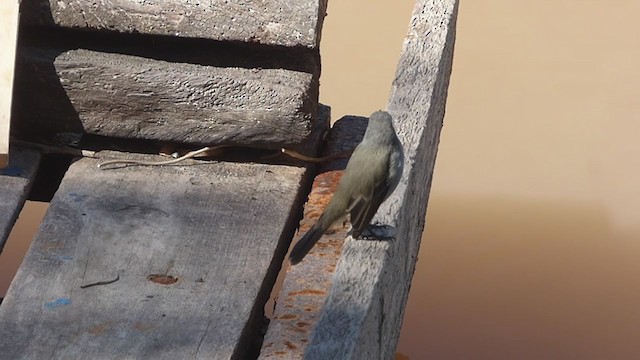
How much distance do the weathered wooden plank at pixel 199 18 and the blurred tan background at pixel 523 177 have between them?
9.28 feet

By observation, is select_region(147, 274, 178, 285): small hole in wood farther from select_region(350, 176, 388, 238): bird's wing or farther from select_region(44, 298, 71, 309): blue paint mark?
select_region(350, 176, 388, 238): bird's wing

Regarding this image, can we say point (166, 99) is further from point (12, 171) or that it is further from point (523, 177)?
point (523, 177)

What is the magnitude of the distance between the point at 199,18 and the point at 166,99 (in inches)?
7.9

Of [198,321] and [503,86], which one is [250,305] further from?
[503,86]

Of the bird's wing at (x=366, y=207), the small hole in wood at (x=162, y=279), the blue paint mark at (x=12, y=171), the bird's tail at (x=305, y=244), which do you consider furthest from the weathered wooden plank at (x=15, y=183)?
the bird's wing at (x=366, y=207)

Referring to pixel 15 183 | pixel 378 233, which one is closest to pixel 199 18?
pixel 15 183

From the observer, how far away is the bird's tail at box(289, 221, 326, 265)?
8.63ft

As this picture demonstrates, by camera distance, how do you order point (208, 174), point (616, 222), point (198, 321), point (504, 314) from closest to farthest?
point (198, 321)
point (208, 174)
point (504, 314)
point (616, 222)

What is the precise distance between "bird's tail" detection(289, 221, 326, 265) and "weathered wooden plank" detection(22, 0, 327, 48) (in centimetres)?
46

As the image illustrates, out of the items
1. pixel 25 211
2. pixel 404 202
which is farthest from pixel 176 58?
pixel 25 211

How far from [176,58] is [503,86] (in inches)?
168

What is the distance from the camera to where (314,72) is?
9.89 feet

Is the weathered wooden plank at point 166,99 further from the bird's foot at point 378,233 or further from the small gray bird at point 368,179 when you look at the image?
the bird's foot at point 378,233

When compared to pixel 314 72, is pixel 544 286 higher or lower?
lower
